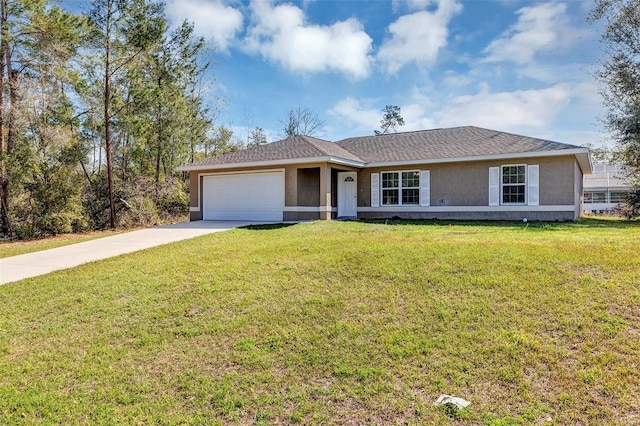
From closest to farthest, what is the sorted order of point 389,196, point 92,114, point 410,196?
point 410,196 → point 389,196 → point 92,114

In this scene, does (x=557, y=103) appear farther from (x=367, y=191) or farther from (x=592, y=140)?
(x=367, y=191)

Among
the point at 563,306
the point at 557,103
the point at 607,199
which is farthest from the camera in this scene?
the point at 607,199

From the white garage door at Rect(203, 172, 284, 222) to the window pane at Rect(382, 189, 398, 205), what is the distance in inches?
178

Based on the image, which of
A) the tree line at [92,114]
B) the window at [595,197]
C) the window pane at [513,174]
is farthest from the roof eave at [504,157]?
the window at [595,197]

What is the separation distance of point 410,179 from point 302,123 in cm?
2289

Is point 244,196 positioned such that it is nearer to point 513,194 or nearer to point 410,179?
point 410,179

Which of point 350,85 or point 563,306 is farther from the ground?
point 350,85

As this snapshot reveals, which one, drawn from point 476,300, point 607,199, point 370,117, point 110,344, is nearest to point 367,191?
point 476,300

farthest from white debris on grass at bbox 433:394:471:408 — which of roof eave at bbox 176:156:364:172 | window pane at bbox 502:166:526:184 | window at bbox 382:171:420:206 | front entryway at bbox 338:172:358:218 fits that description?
front entryway at bbox 338:172:358:218

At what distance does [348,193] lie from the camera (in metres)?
17.7

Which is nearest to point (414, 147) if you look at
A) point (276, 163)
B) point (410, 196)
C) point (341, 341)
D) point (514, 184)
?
point (410, 196)

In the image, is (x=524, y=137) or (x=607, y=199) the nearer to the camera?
(x=524, y=137)

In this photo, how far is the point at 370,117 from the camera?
39.3m

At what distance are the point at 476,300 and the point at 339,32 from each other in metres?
12.4
